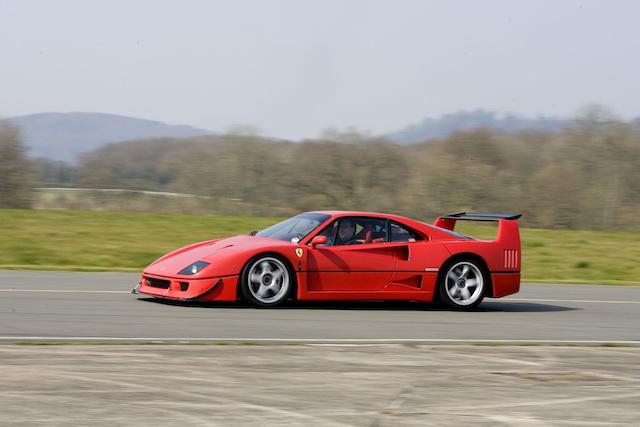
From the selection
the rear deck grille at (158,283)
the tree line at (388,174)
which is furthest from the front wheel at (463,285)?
the tree line at (388,174)

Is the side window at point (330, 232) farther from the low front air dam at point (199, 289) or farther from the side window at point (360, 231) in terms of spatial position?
the low front air dam at point (199, 289)

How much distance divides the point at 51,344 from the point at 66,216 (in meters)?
17.2

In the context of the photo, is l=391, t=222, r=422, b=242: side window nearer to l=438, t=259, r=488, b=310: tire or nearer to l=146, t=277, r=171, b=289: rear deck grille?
l=438, t=259, r=488, b=310: tire

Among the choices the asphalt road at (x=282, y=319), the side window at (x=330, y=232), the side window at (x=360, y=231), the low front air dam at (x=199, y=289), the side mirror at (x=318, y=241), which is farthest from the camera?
the side window at (x=360, y=231)

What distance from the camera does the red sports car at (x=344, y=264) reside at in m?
10.6

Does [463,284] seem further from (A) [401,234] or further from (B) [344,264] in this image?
(B) [344,264]

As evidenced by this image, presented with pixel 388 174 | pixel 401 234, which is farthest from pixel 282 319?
pixel 388 174

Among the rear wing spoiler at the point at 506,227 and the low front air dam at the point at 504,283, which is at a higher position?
the rear wing spoiler at the point at 506,227

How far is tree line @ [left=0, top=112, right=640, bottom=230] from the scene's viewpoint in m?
33.3

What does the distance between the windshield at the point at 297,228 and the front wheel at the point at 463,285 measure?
1698 mm

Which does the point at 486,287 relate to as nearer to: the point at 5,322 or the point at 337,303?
the point at 337,303

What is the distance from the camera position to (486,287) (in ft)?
38.7

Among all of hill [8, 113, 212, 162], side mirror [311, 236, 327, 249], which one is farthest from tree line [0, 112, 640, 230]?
side mirror [311, 236, 327, 249]

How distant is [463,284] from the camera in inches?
462
